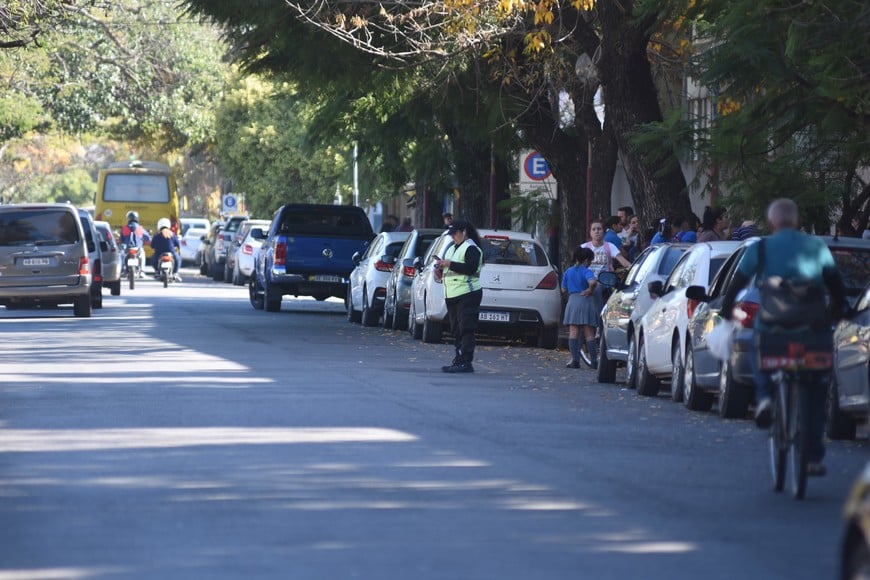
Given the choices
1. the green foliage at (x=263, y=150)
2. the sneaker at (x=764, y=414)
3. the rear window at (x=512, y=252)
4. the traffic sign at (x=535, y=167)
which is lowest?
the sneaker at (x=764, y=414)

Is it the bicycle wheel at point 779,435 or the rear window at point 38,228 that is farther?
the rear window at point 38,228

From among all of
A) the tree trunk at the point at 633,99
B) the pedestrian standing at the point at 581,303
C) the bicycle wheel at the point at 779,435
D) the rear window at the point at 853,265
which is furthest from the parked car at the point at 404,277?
the bicycle wheel at the point at 779,435

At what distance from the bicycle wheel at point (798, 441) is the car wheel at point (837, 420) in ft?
12.7

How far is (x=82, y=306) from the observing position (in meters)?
32.8

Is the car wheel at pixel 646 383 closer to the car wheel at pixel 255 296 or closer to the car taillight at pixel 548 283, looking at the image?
the car taillight at pixel 548 283

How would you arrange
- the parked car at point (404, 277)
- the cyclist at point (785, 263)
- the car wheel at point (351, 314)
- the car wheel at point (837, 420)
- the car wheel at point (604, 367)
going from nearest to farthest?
the cyclist at point (785, 263) < the car wheel at point (837, 420) < the car wheel at point (604, 367) < the parked car at point (404, 277) < the car wheel at point (351, 314)

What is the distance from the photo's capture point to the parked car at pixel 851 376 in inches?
560

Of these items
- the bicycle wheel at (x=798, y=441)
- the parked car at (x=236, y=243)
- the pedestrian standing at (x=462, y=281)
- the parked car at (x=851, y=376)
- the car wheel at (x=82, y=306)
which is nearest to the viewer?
the bicycle wheel at (x=798, y=441)

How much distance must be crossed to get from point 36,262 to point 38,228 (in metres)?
0.58

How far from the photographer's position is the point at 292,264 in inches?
1393

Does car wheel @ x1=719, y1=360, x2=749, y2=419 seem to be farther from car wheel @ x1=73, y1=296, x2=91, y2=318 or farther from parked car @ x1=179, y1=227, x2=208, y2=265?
parked car @ x1=179, y1=227, x2=208, y2=265

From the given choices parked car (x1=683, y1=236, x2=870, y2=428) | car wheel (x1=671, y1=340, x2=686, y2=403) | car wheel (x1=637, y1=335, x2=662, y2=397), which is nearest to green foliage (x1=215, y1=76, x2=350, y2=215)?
car wheel (x1=637, y1=335, x2=662, y2=397)

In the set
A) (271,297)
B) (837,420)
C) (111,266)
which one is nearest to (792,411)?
(837,420)

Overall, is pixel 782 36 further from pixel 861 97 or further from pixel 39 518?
pixel 39 518
